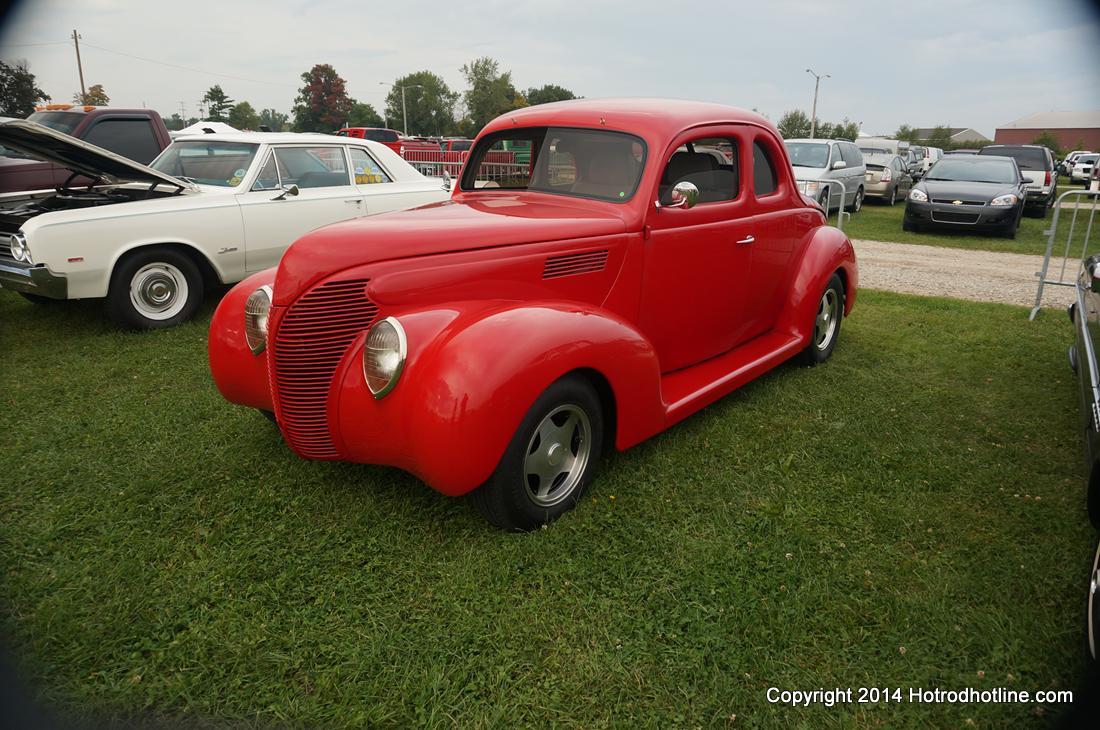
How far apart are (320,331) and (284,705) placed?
1.44m

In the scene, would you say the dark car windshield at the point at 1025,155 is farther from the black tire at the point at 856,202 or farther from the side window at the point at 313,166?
the side window at the point at 313,166

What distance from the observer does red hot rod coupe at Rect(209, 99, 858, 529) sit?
271 centimetres

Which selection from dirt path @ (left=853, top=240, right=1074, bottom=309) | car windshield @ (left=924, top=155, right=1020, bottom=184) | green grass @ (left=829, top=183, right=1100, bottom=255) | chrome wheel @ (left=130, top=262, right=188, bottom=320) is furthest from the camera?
car windshield @ (left=924, top=155, right=1020, bottom=184)

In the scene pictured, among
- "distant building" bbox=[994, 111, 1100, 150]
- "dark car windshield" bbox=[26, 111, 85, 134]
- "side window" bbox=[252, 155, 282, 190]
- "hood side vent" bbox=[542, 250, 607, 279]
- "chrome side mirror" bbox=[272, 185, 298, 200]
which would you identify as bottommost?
"hood side vent" bbox=[542, 250, 607, 279]

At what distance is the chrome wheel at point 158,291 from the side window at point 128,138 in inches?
134

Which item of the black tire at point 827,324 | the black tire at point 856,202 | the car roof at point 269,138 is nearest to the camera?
the black tire at point 827,324

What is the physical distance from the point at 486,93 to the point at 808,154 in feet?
231

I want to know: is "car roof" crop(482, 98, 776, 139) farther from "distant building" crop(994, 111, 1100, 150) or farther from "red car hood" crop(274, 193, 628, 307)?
"distant building" crop(994, 111, 1100, 150)

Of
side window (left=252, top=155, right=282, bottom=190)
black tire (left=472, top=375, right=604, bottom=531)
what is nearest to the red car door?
black tire (left=472, top=375, right=604, bottom=531)

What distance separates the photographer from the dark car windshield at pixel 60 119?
27.6ft

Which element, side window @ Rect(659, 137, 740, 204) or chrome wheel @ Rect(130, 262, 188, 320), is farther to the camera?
chrome wheel @ Rect(130, 262, 188, 320)

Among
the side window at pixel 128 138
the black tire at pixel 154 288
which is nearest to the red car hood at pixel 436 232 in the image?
the black tire at pixel 154 288

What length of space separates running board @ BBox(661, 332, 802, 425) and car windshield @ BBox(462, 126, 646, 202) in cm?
117

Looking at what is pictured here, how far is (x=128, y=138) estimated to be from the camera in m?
8.66
